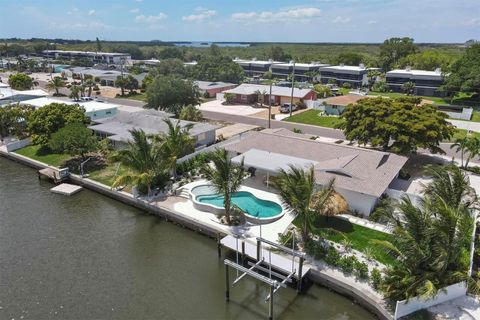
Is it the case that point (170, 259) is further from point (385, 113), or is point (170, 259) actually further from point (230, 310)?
point (385, 113)

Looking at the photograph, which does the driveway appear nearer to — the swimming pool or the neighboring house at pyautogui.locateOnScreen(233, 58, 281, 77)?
the swimming pool

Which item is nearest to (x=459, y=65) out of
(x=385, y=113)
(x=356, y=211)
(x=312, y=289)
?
(x=385, y=113)

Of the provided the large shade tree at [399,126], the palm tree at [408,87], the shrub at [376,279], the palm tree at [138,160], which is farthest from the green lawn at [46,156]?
the palm tree at [408,87]

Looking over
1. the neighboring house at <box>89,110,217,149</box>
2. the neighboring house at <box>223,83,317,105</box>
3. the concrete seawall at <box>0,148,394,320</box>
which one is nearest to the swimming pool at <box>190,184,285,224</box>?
the concrete seawall at <box>0,148,394,320</box>

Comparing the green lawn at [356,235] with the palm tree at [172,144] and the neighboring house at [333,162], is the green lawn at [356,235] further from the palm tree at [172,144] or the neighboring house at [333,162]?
the palm tree at [172,144]

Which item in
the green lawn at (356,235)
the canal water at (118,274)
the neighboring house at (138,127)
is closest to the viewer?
the canal water at (118,274)

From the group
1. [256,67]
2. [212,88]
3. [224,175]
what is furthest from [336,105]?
[256,67]
